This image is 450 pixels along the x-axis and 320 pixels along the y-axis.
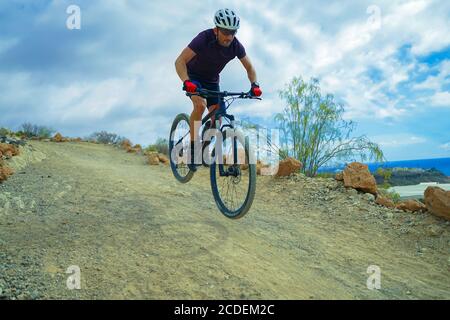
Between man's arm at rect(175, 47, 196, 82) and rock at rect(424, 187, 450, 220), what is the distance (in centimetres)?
455

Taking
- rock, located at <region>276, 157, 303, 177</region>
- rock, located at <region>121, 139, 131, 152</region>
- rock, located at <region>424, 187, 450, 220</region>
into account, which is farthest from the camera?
Answer: rock, located at <region>121, 139, 131, 152</region>

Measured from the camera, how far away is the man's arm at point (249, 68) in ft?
17.9

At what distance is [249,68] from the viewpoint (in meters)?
5.50

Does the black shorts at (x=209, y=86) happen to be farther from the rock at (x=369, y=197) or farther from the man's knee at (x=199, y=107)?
the rock at (x=369, y=197)

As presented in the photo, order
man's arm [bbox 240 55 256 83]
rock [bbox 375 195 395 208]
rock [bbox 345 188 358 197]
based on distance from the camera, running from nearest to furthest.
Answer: man's arm [bbox 240 55 256 83] → rock [bbox 375 195 395 208] → rock [bbox 345 188 358 197]

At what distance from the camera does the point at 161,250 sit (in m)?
4.06

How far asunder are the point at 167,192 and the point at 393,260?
13.5 feet

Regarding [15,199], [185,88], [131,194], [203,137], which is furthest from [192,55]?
[15,199]

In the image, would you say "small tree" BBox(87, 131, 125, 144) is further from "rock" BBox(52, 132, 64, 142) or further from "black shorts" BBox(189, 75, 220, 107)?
"black shorts" BBox(189, 75, 220, 107)

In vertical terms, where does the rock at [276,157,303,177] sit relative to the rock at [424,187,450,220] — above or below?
above

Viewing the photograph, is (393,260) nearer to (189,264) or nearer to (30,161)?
(189,264)

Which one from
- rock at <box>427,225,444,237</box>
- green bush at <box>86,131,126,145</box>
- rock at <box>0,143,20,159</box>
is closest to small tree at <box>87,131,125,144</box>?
green bush at <box>86,131,126,145</box>

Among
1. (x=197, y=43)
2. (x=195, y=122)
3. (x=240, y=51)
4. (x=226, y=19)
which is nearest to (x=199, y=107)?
(x=195, y=122)

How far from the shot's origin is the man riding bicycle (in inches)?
189
